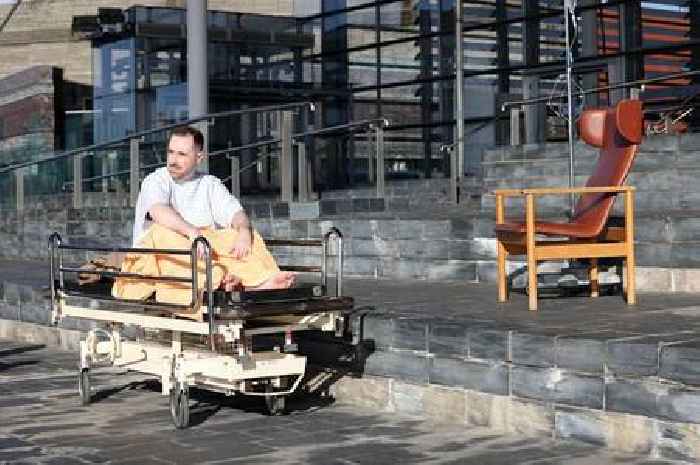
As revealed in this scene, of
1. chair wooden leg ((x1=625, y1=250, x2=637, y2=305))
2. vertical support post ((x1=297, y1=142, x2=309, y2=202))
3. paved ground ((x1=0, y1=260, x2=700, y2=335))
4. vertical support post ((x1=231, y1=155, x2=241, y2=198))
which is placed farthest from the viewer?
vertical support post ((x1=231, y1=155, x2=241, y2=198))

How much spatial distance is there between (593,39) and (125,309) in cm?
1512

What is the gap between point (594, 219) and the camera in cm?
820

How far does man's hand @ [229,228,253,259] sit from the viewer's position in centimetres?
712

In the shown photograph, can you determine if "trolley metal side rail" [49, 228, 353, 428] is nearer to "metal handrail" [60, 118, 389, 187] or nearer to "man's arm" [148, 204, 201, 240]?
"man's arm" [148, 204, 201, 240]

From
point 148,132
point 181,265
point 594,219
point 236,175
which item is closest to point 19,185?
point 236,175

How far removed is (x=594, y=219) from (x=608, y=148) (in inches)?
35.2

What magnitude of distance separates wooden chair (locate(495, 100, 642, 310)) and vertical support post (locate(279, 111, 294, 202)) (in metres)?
5.44

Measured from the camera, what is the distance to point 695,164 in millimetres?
11531

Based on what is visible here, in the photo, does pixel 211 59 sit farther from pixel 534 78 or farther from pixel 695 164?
pixel 695 164

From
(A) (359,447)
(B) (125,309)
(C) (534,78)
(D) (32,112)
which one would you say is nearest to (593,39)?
(C) (534,78)

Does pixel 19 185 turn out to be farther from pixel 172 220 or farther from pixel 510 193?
pixel 172 220

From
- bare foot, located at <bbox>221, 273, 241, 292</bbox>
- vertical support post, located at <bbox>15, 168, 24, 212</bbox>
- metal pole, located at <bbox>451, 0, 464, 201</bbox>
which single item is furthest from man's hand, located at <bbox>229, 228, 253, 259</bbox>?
vertical support post, located at <bbox>15, 168, 24, 212</bbox>

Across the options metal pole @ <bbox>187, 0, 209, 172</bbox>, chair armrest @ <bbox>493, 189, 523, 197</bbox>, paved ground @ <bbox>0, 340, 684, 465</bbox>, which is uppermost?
metal pole @ <bbox>187, 0, 209, 172</bbox>

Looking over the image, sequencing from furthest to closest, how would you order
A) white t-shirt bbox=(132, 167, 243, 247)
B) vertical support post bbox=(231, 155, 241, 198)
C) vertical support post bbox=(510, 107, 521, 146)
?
1. vertical support post bbox=(231, 155, 241, 198)
2. vertical support post bbox=(510, 107, 521, 146)
3. white t-shirt bbox=(132, 167, 243, 247)
